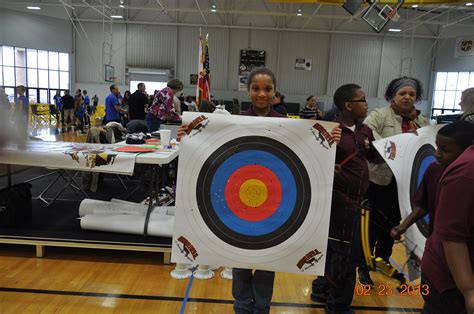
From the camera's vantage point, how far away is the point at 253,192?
157 centimetres

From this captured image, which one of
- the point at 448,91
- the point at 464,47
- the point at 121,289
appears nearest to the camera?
the point at 121,289

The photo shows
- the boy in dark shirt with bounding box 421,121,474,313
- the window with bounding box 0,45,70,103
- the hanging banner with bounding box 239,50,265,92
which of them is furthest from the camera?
the hanging banner with bounding box 239,50,265,92

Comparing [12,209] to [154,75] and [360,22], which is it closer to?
[154,75]

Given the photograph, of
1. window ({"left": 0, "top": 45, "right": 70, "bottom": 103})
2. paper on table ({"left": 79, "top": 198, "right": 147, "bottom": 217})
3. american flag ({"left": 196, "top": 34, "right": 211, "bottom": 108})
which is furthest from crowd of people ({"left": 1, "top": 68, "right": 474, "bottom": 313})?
window ({"left": 0, "top": 45, "right": 70, "bottom": 103})

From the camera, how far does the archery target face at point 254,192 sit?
152 cm

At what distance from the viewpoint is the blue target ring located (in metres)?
1.56

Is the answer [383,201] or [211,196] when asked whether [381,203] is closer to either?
[383,201]

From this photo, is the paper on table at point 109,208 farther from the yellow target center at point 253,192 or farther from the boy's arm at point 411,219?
the boy's arm at point 411,219

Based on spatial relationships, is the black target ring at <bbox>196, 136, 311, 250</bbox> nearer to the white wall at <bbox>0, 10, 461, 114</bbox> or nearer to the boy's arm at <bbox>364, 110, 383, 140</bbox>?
the boy's arm at <bbox>364, 110, 383, 140</bbox>

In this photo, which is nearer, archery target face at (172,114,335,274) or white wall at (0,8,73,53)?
archery target face at (172,114,335,274)

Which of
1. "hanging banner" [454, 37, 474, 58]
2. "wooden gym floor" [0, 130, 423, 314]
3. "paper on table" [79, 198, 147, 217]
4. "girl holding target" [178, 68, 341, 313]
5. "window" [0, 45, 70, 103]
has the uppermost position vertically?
"hanging banner" [454, 37, 474, 58]

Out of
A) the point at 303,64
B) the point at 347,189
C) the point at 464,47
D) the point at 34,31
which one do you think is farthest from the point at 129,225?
the point at 464,47

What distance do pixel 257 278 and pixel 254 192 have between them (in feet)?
1.31

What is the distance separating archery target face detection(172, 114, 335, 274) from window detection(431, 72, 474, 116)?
1746 cm
